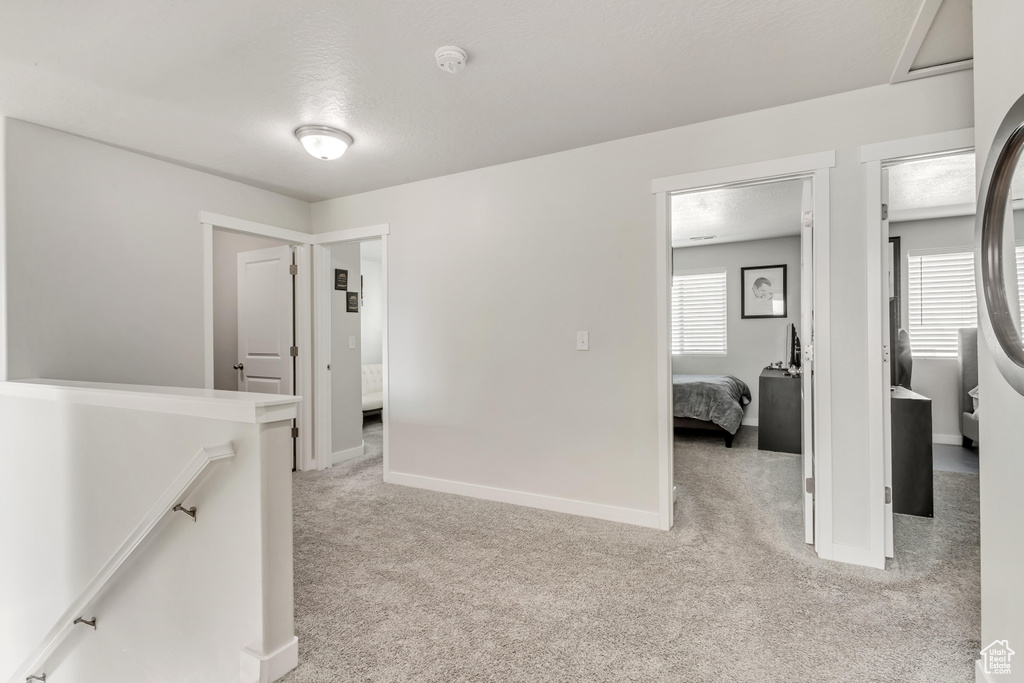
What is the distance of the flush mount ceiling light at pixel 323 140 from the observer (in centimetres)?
287

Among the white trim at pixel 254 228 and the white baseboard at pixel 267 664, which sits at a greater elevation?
the white trim at pixel 254 228

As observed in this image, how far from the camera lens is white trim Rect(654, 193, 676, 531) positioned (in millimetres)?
2965

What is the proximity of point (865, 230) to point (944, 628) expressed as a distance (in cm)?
176

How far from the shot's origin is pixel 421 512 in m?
3.33

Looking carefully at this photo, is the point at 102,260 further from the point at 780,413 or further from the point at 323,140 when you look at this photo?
the point at 780,413

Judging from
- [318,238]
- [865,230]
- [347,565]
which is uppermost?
[318,238]

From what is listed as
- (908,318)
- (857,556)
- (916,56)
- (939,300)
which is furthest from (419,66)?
(939,300)

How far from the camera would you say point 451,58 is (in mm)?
2141

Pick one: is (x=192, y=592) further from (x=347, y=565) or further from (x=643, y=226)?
(x=643, y=226)

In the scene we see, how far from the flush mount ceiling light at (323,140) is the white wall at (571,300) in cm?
99

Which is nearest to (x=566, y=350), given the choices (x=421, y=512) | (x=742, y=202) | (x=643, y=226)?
(x=643, y=226)

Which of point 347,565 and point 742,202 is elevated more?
point 742,202

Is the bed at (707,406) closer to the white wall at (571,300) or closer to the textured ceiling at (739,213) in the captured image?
the textured ceiling at (739,213)

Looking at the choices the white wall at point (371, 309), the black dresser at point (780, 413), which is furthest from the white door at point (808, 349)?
the white wall at point (371, 309)
